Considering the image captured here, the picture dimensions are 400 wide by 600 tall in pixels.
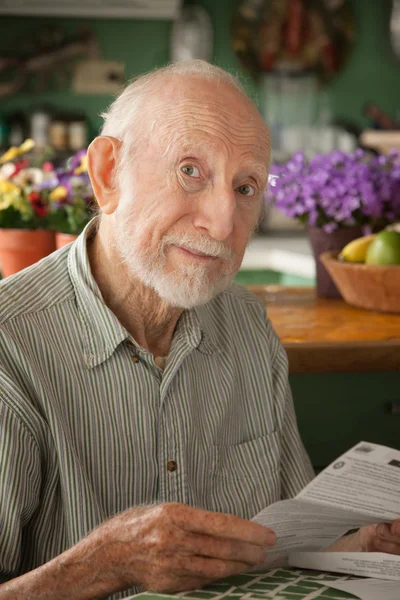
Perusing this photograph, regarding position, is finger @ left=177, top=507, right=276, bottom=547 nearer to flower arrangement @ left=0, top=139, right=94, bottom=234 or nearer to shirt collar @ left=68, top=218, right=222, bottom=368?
shirt collar @ left=68, top=218, right=222, bottom=368

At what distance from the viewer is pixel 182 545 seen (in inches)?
36.7

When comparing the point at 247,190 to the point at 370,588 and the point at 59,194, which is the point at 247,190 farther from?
the point at 59,194

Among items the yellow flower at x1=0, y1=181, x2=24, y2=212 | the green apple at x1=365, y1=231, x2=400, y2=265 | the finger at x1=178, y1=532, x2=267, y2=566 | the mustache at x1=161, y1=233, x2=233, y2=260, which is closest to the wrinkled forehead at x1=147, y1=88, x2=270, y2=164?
the mustache at x1=161, y1=233, x2=233, y2=260

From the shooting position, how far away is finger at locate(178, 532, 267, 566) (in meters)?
0.93

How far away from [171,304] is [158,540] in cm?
37

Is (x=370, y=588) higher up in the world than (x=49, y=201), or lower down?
lower down

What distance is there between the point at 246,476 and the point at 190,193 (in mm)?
445

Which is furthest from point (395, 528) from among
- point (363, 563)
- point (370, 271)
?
point (370, 271)

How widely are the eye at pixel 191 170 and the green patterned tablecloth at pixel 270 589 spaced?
492mm

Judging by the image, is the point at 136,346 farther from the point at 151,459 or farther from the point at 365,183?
the point at 365,183

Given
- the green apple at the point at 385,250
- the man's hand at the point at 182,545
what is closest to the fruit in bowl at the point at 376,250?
the green apple at the point at 385,250

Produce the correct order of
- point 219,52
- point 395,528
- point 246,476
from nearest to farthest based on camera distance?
1. point 395,528
2. point 246,476
3. point 219,52

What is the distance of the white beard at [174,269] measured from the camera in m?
1.17

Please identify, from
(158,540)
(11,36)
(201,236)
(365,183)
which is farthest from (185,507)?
(11,36)
